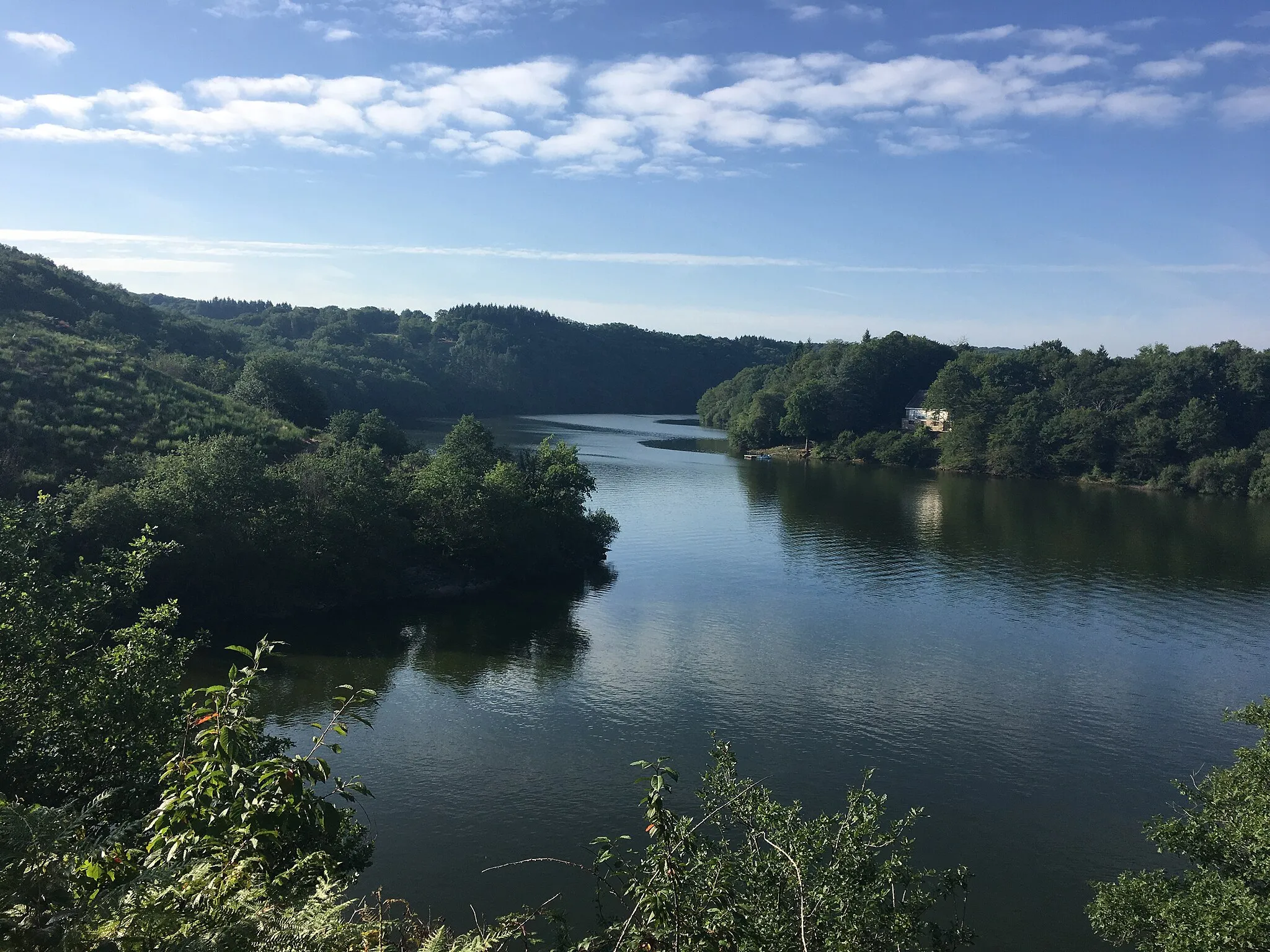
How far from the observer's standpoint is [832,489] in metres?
76.7

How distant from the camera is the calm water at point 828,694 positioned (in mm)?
19453

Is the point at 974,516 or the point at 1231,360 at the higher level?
the point at 1231,360

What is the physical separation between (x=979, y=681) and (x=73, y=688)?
89.4ft

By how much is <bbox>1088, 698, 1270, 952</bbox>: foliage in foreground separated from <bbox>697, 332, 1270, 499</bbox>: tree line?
248ft

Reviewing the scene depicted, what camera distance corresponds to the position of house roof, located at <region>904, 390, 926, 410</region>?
11119 centimetres

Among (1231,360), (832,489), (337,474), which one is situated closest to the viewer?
(337,474)

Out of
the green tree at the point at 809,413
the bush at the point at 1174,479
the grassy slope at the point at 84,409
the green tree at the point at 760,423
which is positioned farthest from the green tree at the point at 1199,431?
the grassy slope at the point at 84,409

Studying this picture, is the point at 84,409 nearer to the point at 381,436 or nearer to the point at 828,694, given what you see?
the point at 381,436

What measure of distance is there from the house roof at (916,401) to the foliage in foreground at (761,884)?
10643 centimetres

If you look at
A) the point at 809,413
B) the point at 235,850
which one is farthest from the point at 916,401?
the point at 235,850

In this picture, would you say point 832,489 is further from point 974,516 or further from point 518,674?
point 518,674

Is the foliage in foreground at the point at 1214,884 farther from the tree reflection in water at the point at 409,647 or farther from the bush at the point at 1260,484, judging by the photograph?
the bush at the point at 1260,484

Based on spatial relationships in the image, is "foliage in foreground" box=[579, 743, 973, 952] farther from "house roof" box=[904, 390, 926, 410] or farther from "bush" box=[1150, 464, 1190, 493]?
"house roof" box=[904, 390, 926, 410]

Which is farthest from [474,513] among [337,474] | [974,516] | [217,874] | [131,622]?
[974,516]
